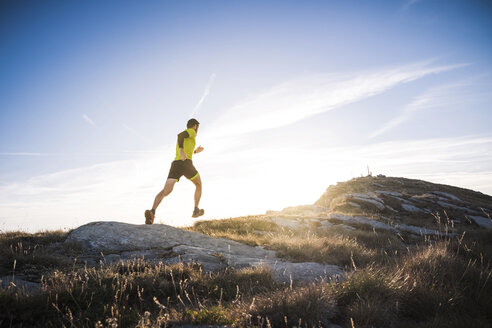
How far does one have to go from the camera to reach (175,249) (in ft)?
20.8

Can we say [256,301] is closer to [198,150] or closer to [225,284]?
[225,284]

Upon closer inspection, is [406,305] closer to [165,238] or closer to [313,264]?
[313,264]

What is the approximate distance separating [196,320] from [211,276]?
71.9 inches

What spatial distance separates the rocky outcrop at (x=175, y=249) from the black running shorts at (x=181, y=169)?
1721 millimetres

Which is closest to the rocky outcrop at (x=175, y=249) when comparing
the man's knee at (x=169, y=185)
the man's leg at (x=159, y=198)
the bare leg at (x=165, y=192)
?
the man's leg at (x=159, y=198)

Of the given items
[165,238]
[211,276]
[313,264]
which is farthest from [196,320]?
[165,238]

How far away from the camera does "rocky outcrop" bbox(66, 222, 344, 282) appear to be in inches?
207

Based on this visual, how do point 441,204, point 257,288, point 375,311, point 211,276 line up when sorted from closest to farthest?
point 375,311 < point 257,288 < point 211,276 < point 441,204

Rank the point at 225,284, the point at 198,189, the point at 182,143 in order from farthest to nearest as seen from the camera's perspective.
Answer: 1. the point at 198,189
2. the point at 182,143
3. the point at 225,284

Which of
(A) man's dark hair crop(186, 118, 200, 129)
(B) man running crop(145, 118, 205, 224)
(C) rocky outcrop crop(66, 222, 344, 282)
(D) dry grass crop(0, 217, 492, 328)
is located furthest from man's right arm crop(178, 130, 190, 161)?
(D) dry grass crop(0, 217, 492, 328)

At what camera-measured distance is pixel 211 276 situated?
4480 millimetres

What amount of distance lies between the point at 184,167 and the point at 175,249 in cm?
298

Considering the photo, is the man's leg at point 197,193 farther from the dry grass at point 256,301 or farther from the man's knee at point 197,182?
the dry grass at point 256,301

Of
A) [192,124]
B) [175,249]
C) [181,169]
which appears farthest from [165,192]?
[192,124]
